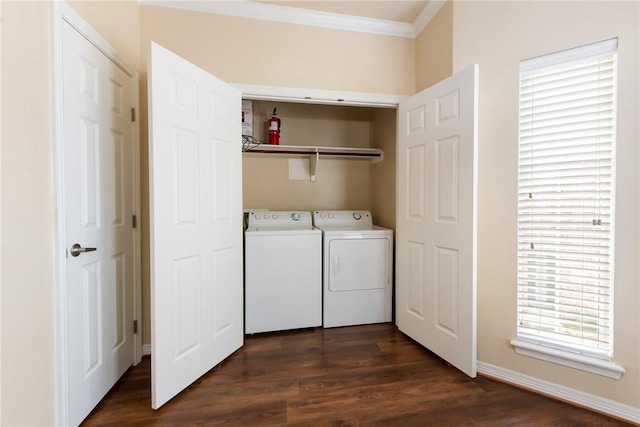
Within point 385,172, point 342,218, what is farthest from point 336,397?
point 385,172

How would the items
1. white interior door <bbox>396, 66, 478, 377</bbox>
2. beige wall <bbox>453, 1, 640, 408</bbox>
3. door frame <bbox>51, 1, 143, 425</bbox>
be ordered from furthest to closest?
white interior door <bbox>396, 66, 478, 377</bbox> < beige wall <bbox>453, 1, 640, 408</bbox> < door frame <bbox>51, 1, 143, 425</bbox>

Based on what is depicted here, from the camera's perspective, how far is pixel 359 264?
241cm

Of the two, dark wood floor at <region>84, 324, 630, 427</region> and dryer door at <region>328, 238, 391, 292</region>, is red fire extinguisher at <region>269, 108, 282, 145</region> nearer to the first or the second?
dryer door at <region>328, 238, 391, 292</region>

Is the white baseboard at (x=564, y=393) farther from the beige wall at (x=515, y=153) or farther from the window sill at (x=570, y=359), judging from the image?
the window sill at (x=570, y=359)

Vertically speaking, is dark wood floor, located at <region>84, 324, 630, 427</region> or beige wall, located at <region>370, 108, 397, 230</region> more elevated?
beige wall, located at <region>370, 108, 397, 230</region>

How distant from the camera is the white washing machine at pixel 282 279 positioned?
2.23m

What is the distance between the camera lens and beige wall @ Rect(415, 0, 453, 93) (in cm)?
186

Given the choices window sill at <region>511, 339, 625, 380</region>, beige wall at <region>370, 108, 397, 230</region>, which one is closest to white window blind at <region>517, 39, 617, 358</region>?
window sill at <region>511, 339, 625, 380</region>

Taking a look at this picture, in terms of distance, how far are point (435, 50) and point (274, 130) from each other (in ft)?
5.13

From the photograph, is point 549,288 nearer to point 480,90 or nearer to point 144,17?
point 480,90

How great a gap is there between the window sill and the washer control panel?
188 centimetres

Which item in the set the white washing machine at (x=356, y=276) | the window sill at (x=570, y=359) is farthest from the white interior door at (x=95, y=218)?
the window sill at (x=570, y=359)

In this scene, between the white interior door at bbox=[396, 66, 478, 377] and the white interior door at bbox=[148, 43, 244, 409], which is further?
the white interior door at bbox=[396, 66, 478, 377]

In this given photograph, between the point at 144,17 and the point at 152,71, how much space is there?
0.90 m
